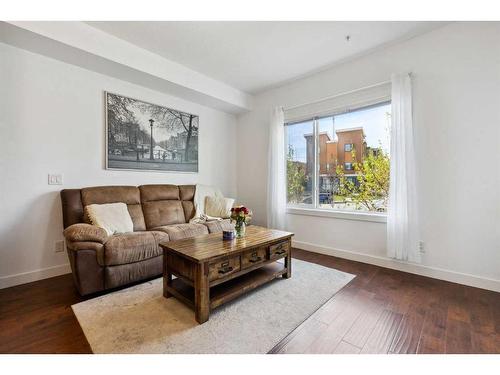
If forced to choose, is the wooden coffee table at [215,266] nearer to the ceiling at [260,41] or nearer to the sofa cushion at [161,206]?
the sofa cushion at [161,206]

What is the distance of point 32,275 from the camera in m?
2.46

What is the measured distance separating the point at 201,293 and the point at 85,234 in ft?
4.11

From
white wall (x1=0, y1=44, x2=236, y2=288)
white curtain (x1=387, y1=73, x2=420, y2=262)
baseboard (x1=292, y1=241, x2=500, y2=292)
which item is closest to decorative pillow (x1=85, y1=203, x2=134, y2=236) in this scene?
white wall (x1=0, y1=44, x2=236, y2=288)

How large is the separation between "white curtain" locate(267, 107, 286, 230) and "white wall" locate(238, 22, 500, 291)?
1318 mm

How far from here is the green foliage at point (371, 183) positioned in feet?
9.76

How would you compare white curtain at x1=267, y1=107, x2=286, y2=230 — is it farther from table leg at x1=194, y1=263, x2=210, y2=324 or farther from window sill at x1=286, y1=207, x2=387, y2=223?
table leg at x1=194, y1=263, x2=210, y2=324

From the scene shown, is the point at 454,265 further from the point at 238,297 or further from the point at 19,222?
the point at 19,222

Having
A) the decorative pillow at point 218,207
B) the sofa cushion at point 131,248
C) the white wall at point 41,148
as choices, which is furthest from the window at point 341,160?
the white wall at point 41,148

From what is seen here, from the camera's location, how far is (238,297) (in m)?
2.05

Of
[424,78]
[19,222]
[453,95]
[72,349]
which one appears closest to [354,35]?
[424,78]

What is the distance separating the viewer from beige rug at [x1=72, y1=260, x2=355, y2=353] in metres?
1.44

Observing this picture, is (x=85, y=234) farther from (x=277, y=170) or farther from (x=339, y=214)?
(x=339, y=214)

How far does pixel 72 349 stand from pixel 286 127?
12.3ft
